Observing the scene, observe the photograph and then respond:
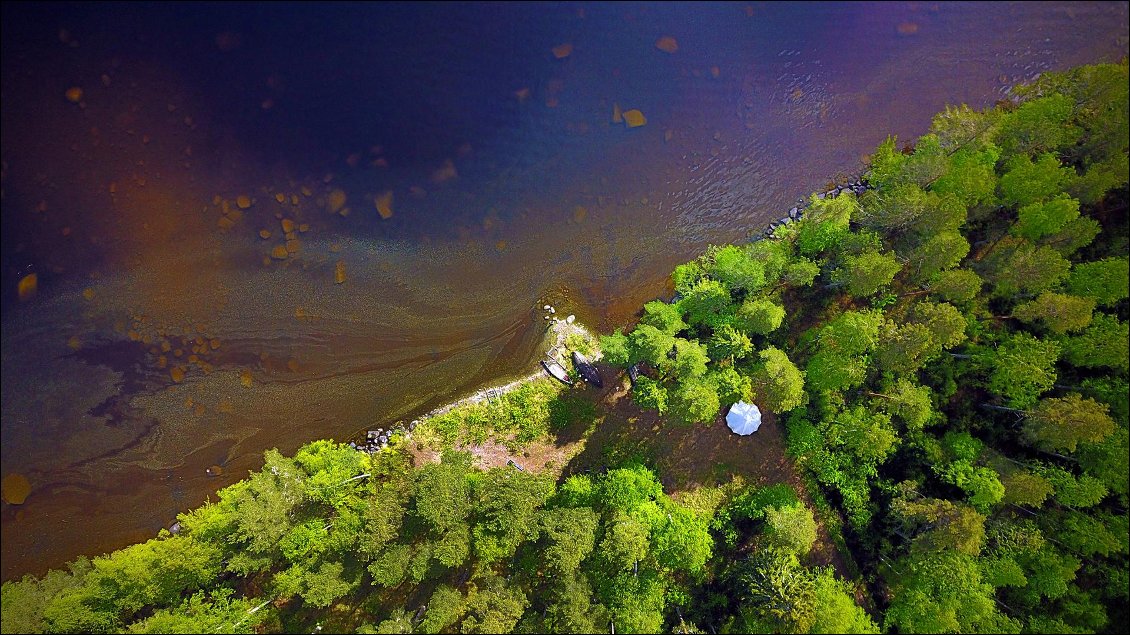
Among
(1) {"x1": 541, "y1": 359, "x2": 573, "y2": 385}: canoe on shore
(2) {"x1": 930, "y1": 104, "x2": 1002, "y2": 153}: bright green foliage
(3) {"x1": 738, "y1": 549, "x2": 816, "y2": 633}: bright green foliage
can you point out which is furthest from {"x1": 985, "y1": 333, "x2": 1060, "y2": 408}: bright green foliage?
(1) {"x1": 541, "y1": 359, "x2": 573, "y2": 385}: canoe on shore

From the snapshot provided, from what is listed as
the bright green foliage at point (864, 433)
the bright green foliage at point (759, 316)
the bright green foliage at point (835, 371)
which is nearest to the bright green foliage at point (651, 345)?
the bright green foliage at point (759, 316)

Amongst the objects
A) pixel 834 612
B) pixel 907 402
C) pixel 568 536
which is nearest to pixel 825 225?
pixel 907 402

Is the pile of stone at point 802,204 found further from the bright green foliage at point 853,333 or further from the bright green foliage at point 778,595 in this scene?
the bright green foliage at point 778,595

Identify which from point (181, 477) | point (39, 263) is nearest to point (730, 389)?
point (181, 477)

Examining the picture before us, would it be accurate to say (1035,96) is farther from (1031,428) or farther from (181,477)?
(181,477)

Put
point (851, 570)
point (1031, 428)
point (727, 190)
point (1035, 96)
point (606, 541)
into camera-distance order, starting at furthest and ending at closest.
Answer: point (727, 190), point (1035, 96), point (851, 570), point (1031, 428), point (606, 541)

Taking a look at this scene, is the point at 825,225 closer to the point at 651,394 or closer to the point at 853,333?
the point at 853,333

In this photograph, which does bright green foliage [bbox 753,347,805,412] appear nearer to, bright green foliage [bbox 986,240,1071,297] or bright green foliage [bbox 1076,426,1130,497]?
bright green foliage [bbox 986,240,1071,297]
